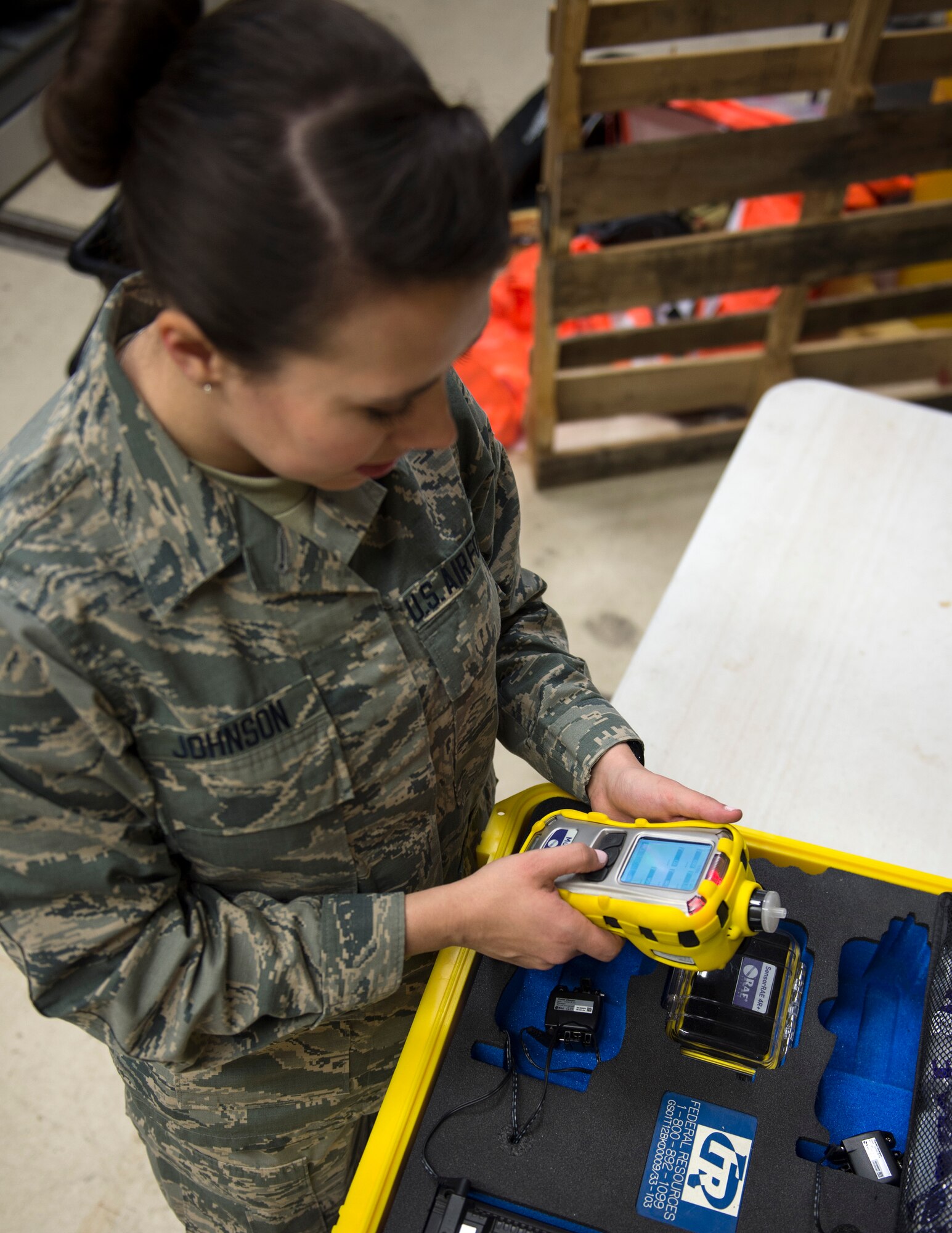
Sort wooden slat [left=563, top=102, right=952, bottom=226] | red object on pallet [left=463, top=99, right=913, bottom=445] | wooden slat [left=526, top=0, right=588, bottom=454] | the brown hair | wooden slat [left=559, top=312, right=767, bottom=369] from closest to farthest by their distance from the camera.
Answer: the brown hair, wooden slat [left=526, top=0, right=588, bottom=454], wooden slat [left=563, top=102, right=952, bottom=226], wooden slat [left=559, top=312, right=767, bottom=369], red object on pallet [left=463, top=99, right=913, bottom=445]

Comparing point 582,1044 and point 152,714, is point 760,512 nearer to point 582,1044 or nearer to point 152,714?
point 582,1044

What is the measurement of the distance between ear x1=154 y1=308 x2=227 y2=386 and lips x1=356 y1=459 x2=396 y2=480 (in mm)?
122

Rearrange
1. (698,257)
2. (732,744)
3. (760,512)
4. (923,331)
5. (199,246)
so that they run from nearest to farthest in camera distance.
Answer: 1. (199,246)
2. (732,744)
3. (760,512)
4. (698,257)
5. (923,331)

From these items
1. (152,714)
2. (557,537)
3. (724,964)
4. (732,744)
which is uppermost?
(152,714)

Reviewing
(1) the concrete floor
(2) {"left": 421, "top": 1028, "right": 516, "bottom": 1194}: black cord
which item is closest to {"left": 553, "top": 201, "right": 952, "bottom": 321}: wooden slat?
(1) the concrete floor

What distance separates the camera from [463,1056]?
904 mm

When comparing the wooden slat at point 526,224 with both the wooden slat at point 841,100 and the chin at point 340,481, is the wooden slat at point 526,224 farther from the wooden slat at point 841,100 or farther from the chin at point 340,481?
the chin at point 340,481

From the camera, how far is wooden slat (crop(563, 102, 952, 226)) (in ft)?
6.88

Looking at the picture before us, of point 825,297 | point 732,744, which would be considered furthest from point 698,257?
point 732,744

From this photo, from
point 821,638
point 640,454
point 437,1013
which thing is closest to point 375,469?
point 437,1013

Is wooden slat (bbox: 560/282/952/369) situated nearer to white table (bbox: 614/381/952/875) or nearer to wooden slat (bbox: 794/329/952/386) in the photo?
wooden slat (bbox: 794/329/952/386)

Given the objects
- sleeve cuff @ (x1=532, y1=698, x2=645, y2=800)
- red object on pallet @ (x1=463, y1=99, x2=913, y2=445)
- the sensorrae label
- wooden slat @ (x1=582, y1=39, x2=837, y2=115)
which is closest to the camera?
the sensorrae label

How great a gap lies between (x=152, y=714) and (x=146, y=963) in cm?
20

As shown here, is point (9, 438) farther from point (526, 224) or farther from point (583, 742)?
point (583, 742)
